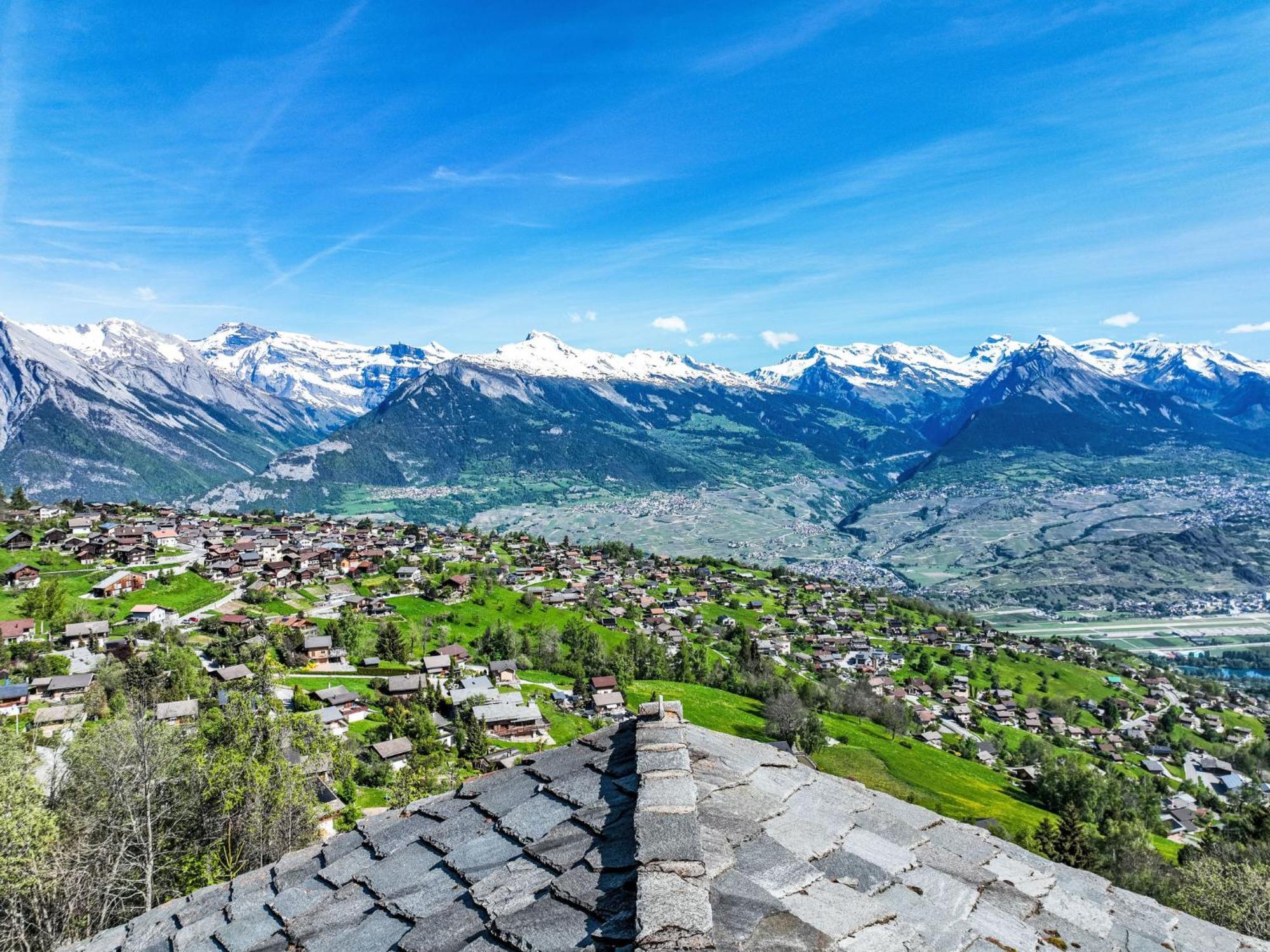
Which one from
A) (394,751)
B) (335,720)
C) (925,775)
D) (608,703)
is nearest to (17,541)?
(335,720)

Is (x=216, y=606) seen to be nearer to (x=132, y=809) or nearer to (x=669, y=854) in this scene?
(x=132, y=809)

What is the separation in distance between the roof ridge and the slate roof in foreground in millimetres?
15

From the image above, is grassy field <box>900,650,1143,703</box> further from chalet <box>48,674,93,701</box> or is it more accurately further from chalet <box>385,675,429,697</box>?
chalet <box>48,674,93,701</box>

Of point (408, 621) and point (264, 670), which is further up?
point (264, 670)

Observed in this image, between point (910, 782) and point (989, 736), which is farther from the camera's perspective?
point (989, 736)

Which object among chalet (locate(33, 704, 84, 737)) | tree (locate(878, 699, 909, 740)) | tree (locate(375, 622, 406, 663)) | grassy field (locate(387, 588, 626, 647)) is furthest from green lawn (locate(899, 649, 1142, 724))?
chalet (locate(33, 704, 84, 737))

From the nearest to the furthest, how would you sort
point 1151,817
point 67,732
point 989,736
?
point 67,732 → point 1151,817 → point 989,736

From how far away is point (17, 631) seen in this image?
74.1 meters

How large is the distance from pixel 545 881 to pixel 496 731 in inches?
2732

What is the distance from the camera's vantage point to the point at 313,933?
565 centimetres

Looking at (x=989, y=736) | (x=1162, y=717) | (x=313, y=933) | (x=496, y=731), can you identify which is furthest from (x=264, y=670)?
(x=1162, y=717)

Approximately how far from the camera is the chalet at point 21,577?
303 feet

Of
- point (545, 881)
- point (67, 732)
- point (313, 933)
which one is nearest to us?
point (545, 881)

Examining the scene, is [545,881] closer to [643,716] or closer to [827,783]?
[643,716]
